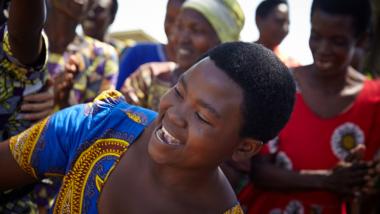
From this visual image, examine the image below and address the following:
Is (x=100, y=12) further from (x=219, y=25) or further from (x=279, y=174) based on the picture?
(x=279, y=174)

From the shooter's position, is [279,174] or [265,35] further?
[265,35]

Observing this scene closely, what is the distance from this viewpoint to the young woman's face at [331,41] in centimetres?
290

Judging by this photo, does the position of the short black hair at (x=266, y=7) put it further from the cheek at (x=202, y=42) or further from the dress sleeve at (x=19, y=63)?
the dress sleeve at (x=19, y=63)

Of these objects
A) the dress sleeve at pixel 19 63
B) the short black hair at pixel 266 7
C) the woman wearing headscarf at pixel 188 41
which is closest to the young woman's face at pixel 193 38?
the woman wearing headscarf at pixel 188 41

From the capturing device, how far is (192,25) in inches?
128

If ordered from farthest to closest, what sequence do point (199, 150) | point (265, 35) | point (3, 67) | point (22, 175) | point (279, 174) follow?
1. point (265, 35)
2. point (279, 174)
3. point (3, 67)
4. point (22, 175)
5. point (199, 150)

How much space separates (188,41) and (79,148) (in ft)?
5.05

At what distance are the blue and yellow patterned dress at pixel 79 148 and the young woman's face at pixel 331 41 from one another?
1.37 m

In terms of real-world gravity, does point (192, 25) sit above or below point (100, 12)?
above

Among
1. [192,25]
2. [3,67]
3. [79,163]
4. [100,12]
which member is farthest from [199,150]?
[100,12]

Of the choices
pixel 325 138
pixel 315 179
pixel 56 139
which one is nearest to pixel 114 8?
pixel 325 138

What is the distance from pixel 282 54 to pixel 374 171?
2.70 m

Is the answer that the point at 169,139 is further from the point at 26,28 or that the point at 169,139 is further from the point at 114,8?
the point at 114,8

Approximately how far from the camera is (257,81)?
1729 mm
